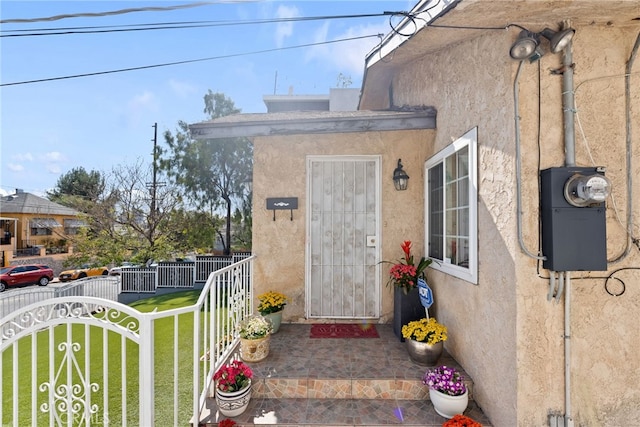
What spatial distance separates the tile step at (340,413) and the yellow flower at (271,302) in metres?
1.42

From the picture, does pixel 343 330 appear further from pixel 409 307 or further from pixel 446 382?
pixel 446 382

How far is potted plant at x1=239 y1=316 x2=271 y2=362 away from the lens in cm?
332

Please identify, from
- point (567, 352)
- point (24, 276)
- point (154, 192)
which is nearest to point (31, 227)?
point (24, 276)

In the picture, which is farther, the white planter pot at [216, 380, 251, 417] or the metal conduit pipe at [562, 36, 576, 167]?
the white planter pot at [216, 380, 251, 417]

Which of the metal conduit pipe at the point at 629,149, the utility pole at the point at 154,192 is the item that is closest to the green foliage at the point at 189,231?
the utility pole at the point at 154,192

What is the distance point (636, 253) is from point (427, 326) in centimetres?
205

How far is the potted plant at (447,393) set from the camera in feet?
8.60

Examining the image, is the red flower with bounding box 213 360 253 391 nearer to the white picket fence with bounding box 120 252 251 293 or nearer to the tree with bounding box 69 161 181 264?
the white picket fence with bounding box 120 252 251 293

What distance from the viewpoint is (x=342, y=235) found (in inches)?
187

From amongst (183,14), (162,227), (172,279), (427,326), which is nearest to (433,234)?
(427,326)

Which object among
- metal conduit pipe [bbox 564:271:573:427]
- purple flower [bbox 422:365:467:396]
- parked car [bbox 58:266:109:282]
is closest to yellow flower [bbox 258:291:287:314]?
purple flower [bbox 422:365:467:396]

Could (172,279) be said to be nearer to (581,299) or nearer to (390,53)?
(390,53)

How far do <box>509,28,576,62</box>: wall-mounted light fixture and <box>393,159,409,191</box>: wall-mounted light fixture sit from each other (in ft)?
7.50

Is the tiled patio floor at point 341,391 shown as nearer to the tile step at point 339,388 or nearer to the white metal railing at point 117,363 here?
the tile step at point 339,388
